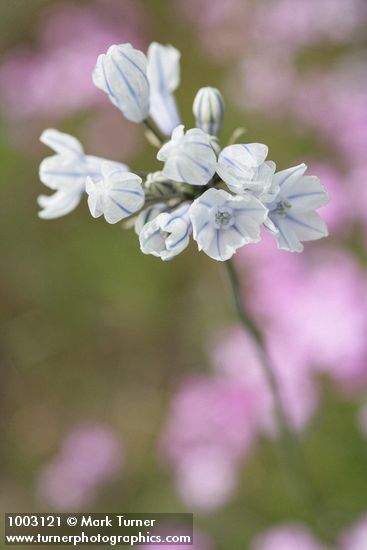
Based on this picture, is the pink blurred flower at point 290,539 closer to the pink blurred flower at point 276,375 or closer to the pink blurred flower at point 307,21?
the pink blurred flower at point 276,375

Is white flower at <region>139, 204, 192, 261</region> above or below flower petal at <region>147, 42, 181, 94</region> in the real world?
below

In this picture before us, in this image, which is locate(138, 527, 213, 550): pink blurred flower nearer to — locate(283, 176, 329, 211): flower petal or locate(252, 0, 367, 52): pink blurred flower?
locate(283, 176, 329, 211): flower petal

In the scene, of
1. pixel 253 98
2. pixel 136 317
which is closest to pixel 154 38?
pixel 253 98

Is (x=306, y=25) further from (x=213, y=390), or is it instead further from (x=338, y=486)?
(x=338, y=486)

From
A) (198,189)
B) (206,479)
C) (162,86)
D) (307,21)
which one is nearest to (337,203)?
(307,21)

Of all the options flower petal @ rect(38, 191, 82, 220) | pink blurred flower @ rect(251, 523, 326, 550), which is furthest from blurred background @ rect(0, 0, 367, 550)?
flower petal @ rect(38, 191, 82, 220)

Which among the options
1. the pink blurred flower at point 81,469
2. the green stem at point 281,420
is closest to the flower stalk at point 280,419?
the green stem at point 281,420
